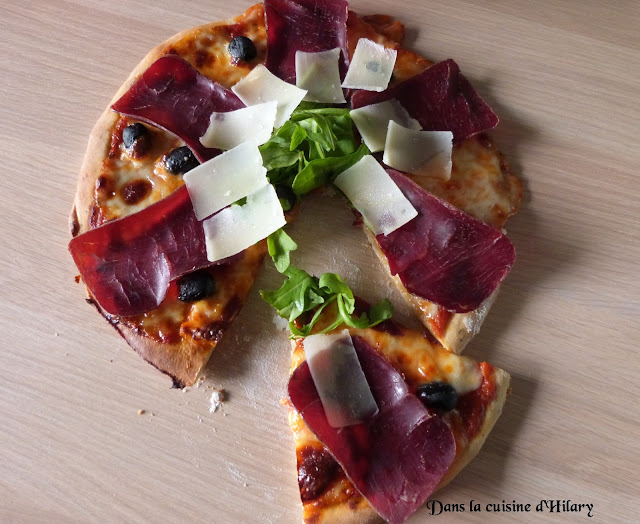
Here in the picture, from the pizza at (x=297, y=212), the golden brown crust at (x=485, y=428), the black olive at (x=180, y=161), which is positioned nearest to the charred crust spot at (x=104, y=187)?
the pizza at (x=297, y=212)

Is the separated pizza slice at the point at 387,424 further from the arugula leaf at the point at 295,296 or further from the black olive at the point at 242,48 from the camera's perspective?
the black olive at the point at 242,48

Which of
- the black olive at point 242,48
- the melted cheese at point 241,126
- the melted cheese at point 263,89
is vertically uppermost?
the black olive at point 242,48

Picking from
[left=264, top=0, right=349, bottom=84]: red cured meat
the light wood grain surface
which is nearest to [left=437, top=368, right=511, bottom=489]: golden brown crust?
the light wood grain surface

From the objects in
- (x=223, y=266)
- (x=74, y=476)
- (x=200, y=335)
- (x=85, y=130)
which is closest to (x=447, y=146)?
(x=223, y=266)

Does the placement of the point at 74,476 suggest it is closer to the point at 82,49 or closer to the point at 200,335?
the point at 200,335

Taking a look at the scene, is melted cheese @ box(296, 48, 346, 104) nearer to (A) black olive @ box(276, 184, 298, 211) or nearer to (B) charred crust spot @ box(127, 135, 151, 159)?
(A) black olive @ box(276, 184, 298, 211)
